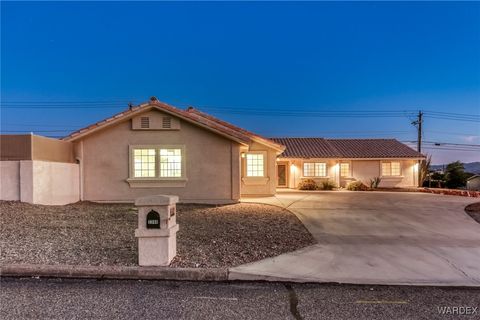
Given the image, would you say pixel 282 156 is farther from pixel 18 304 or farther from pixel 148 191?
pixel 18 304

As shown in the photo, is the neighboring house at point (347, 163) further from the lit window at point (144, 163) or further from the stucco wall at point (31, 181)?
the stucco wall at point (31, 181)

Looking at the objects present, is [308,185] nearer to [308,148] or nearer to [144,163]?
[308,148]

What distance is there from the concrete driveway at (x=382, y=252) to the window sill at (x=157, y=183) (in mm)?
5367

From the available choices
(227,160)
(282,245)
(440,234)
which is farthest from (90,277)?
(227,160)

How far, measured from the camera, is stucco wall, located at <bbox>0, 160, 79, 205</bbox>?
1256 centimetres

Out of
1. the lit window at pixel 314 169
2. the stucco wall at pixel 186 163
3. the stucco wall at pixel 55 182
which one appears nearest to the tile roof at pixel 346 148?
the lit window at pixel 314 169

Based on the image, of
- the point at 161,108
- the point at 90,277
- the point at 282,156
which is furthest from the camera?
the point at 282,156

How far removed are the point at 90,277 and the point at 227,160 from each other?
33.5ft

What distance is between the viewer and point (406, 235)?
9.50m

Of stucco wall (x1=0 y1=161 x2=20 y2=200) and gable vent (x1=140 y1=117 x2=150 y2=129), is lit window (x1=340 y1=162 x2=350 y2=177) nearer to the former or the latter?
gable vent (x1=140 y1=117 x2=150 y2=129)

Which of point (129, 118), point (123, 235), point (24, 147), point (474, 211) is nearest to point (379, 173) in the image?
point (474, 211)

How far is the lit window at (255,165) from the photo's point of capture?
755 inches

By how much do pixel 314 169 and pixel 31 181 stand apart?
2024cm

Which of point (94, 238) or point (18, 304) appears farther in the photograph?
point (94, 238)
